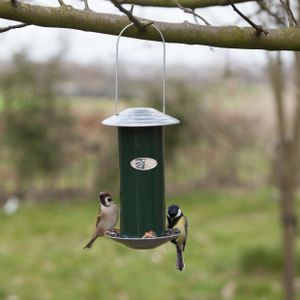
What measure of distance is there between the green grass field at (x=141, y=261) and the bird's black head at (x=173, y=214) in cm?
377

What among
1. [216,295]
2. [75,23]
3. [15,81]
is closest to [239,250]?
[216,295]

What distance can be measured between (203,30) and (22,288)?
4818mm

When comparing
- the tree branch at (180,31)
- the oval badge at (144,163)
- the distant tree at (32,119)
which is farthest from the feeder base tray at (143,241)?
the distant tree at (32,119)

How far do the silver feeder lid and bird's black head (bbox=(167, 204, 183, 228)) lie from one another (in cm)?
36

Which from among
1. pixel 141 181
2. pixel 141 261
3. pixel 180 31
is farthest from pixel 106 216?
pixel 141 261

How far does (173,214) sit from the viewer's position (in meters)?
2.78

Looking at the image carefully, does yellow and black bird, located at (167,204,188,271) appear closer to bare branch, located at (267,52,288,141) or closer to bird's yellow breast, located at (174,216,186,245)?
bird's yellow breast, located at (174,216,186,245)

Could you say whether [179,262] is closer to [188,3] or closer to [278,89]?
[188,3]

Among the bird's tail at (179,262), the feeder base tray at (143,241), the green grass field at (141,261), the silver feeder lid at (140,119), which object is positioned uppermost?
the silver feeder lid at (140,119)

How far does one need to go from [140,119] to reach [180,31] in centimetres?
37

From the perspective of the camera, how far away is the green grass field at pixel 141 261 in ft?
21.7

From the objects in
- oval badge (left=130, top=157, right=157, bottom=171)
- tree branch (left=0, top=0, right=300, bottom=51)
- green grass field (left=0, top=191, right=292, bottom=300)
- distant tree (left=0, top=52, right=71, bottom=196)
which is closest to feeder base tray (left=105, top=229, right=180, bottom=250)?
oval badge (left=130, top=157, right=157, bottom=171)

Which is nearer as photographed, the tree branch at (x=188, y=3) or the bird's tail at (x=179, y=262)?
the bird's tail at (x=179, y=262)

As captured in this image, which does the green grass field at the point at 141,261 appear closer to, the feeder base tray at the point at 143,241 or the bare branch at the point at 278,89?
the bare branch at the point at 278,89
